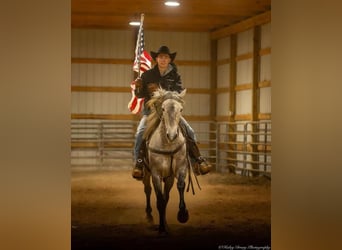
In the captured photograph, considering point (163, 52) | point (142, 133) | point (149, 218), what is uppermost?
point (163, 52)

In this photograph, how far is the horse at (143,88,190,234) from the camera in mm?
4742

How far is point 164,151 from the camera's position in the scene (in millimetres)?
4844

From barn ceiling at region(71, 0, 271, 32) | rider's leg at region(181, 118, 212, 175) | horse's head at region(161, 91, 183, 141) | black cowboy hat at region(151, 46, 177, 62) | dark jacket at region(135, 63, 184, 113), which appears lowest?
rider's leg at region(181, 118, 212, 175)

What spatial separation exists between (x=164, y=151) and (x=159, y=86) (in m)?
0.50

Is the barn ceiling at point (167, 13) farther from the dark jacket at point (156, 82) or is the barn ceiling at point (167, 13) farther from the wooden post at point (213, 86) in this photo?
the dark jacket at point (156, 82)

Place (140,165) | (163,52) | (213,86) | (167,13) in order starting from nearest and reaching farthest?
1. (140,165)
2. (163,52)
3. (167,13)
4. (213,86)

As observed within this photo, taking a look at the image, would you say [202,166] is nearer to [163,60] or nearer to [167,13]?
[163,60]

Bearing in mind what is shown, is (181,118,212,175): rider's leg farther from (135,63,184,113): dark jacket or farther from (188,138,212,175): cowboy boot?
(135,63,184,113): dark jacket

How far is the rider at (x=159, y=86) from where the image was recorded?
189 inches

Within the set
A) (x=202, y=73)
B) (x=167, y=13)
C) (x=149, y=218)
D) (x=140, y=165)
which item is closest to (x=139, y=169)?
(x=140, y=165)

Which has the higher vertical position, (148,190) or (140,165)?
(140,165)

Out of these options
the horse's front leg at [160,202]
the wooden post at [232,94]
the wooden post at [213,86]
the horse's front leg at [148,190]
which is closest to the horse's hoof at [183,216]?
the horse's front leg at [160,202]

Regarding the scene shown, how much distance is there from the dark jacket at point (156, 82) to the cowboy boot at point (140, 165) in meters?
0.37

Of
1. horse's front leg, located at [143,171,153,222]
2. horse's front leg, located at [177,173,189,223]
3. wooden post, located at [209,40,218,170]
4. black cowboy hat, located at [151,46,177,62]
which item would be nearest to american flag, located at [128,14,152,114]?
black cowboy hat, located at [151,46,177,62]
